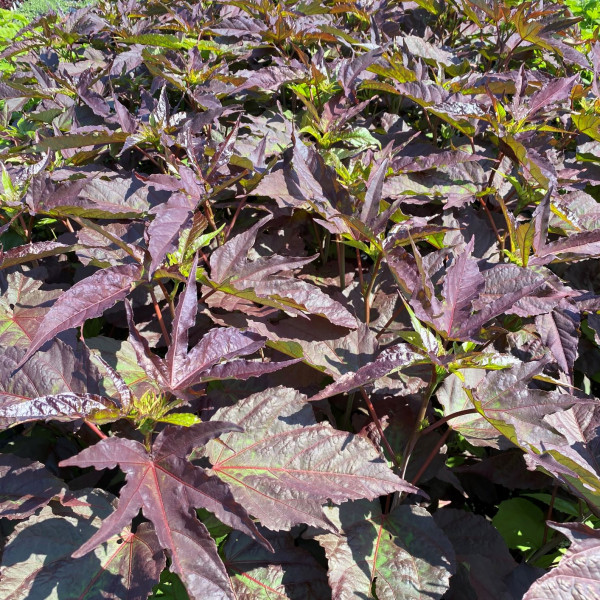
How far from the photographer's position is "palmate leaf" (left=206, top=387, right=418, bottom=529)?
109 centimetres

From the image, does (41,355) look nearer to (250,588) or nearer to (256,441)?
(256,441)

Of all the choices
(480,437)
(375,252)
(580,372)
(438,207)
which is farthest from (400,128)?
(480,437)

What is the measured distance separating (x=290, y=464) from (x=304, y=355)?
0.26 meters

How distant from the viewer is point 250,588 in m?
1.23

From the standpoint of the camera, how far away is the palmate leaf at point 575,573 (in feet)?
3.07

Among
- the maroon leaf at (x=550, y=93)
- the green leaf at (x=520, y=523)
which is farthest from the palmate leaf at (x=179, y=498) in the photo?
the maroon leaf at (x=550, y=93)

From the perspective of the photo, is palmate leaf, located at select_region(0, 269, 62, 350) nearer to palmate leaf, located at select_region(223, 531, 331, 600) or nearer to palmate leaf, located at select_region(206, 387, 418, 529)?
palmate leaf, located at select_region(206, 387, 418, 529)

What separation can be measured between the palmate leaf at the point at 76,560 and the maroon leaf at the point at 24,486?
3 cm

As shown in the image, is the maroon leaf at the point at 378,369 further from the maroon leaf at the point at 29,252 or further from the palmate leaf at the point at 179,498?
the maroon leaf at the point at 29,252

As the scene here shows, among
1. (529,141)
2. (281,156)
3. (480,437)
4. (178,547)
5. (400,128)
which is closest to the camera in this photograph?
(178,547)

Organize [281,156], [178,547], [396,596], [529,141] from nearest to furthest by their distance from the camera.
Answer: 1. [178,547]
2. [396,596]
3. [529,141]
4. [281,156]

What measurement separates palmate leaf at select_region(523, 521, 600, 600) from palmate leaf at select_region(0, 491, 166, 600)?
2.38 ft

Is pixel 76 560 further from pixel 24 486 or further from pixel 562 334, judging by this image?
pixel 562 334

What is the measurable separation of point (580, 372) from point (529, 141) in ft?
2.71
